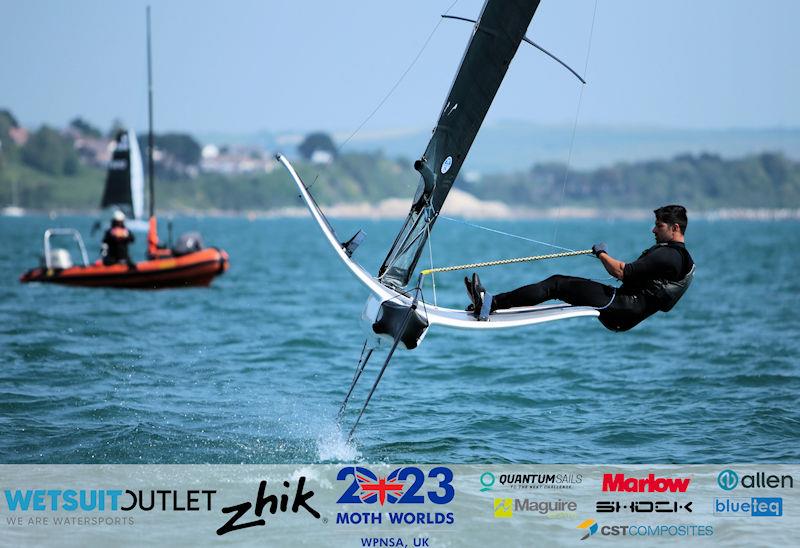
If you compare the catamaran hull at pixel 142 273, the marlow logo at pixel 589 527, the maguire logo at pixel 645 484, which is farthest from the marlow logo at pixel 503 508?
the catamaran hull at pixel 142 273

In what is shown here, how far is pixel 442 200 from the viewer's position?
11.0 m

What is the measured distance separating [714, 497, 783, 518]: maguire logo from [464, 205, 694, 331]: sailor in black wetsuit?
1.65m

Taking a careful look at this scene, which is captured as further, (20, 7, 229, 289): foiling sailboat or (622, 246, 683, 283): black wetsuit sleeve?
(20, 7, 229, 289): foiling sailboat

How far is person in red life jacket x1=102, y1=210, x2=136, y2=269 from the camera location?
89.8 ft

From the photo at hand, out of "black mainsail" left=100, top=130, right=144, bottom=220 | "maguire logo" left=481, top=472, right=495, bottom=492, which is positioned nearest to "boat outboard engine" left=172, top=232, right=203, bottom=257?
"black mainsail" left=100, top=130, right=144, bottom=220

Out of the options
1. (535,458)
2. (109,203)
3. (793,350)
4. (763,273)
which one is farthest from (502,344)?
(763,273)

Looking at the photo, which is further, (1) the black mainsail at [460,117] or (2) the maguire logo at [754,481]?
(1) the black mainsail at [460,117]

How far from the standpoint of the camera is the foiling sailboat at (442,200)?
9.93m

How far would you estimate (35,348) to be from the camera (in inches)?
705

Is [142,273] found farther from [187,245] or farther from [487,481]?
[487,481]

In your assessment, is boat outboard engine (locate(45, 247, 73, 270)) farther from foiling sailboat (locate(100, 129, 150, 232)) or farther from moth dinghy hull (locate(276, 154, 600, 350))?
moth dinghy hull (locate(276, 154, 600, 350))

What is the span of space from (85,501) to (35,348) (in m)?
8.74

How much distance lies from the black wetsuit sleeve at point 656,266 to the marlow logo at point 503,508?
2064 millimetres

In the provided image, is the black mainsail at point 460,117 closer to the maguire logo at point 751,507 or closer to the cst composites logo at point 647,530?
the cst composites logo at point 647,530
